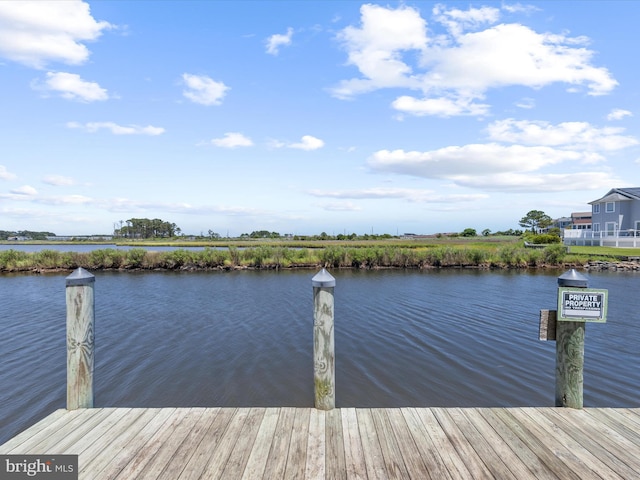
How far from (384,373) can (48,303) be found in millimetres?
16180

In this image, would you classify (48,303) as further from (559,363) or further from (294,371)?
(559,363)

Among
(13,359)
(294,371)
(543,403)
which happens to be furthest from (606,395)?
(13,359)

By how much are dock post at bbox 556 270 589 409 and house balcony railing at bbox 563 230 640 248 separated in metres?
45.0

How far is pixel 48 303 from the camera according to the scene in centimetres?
1628

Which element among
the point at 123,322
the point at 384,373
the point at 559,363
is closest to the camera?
the point at 559,363

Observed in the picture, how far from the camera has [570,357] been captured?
4.31 meters

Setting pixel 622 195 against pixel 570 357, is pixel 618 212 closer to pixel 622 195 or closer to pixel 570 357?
pixel 622 195

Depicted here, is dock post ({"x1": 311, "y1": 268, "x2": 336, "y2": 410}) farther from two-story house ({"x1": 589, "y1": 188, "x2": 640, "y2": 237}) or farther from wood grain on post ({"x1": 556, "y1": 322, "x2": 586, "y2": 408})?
two-story house ({"x1": 589, "y1": 188, "x2": 640, "y2": 237})

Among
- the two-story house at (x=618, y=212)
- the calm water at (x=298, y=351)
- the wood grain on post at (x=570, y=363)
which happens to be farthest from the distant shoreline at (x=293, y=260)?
the wood grain on post at (x=570, y=363)

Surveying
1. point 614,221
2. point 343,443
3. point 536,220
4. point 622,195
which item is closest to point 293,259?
point 343,443

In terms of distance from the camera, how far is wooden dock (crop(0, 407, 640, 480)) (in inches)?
126

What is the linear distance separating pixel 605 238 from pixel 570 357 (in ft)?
154

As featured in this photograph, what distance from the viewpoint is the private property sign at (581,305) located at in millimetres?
4227

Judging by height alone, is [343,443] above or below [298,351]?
above
